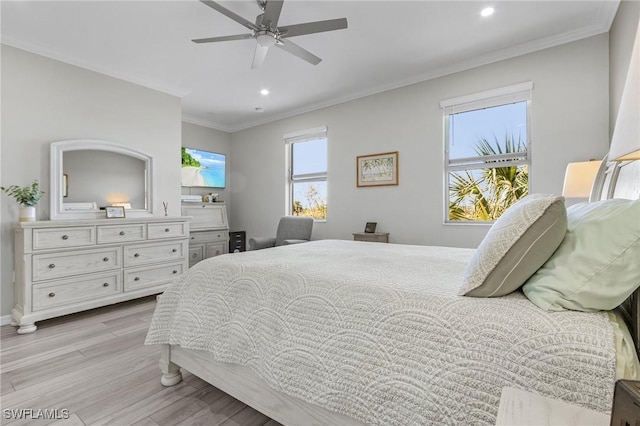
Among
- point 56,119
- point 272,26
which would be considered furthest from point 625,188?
point 56,119

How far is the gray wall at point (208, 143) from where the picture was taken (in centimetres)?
515

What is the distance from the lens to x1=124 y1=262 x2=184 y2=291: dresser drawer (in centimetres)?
319

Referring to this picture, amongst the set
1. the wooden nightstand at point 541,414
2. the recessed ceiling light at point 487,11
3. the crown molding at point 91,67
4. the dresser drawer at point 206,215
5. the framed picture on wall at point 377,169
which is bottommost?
the wooden nightstand at point 541,414

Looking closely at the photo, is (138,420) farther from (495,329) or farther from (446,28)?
(446,28)

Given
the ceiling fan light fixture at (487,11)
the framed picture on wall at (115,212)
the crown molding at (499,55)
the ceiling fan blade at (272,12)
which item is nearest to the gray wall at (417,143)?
the crown molding at (499,55)

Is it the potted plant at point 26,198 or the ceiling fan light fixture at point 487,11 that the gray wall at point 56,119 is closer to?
the potted plant at point 26,198

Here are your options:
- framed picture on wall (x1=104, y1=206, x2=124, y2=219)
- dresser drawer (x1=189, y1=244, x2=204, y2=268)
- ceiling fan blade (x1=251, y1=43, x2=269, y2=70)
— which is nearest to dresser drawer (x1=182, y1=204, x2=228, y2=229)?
dresser drawer (x1=189, y1=244, x2=204, y2=268)

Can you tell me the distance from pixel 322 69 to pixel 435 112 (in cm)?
146

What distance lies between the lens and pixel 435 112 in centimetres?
353

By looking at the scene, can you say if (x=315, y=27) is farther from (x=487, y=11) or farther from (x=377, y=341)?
(x=377, y=341)

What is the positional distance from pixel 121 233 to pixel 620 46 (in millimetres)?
4831

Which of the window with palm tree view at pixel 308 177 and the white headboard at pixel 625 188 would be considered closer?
the white headboard at pixel 625 188

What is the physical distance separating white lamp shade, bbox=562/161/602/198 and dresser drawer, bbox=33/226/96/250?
169 inches

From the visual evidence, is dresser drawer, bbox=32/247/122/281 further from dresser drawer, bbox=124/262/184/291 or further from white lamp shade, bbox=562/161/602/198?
white lamp shade, bbox=562/161/602/198
